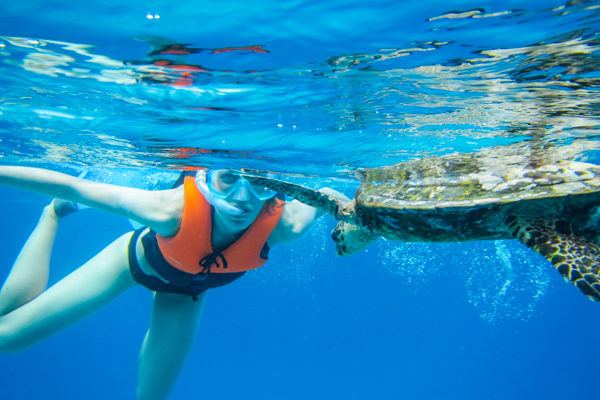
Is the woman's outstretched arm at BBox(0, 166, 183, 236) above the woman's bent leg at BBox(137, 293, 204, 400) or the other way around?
above

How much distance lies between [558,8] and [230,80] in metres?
3.82

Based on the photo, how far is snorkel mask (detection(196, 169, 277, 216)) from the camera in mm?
5474

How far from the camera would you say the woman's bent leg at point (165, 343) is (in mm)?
6691

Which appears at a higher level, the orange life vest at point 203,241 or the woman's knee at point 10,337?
the orange life vest at point 203,241

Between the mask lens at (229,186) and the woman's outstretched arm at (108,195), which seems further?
the mask lens at (229,186)

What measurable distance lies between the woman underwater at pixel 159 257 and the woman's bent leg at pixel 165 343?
0.02 metres

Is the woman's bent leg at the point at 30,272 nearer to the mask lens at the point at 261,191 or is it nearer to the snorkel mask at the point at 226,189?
the snorkel mask at the point at 226,189

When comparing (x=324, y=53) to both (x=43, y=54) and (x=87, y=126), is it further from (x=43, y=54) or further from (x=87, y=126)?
(x=87, y=126)

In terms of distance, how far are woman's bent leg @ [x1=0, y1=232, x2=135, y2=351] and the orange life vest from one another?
100 centimetres

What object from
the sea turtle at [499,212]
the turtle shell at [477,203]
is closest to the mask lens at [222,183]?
the sea turtle at [499,212]

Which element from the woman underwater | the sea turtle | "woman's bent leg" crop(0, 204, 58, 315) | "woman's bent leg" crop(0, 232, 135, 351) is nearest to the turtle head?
the sea turtle

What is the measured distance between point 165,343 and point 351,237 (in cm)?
367

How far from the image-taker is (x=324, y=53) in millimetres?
4742

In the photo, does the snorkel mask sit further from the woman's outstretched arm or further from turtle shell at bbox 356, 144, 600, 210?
turtle shell at bbox 356, 144, 600, 210
